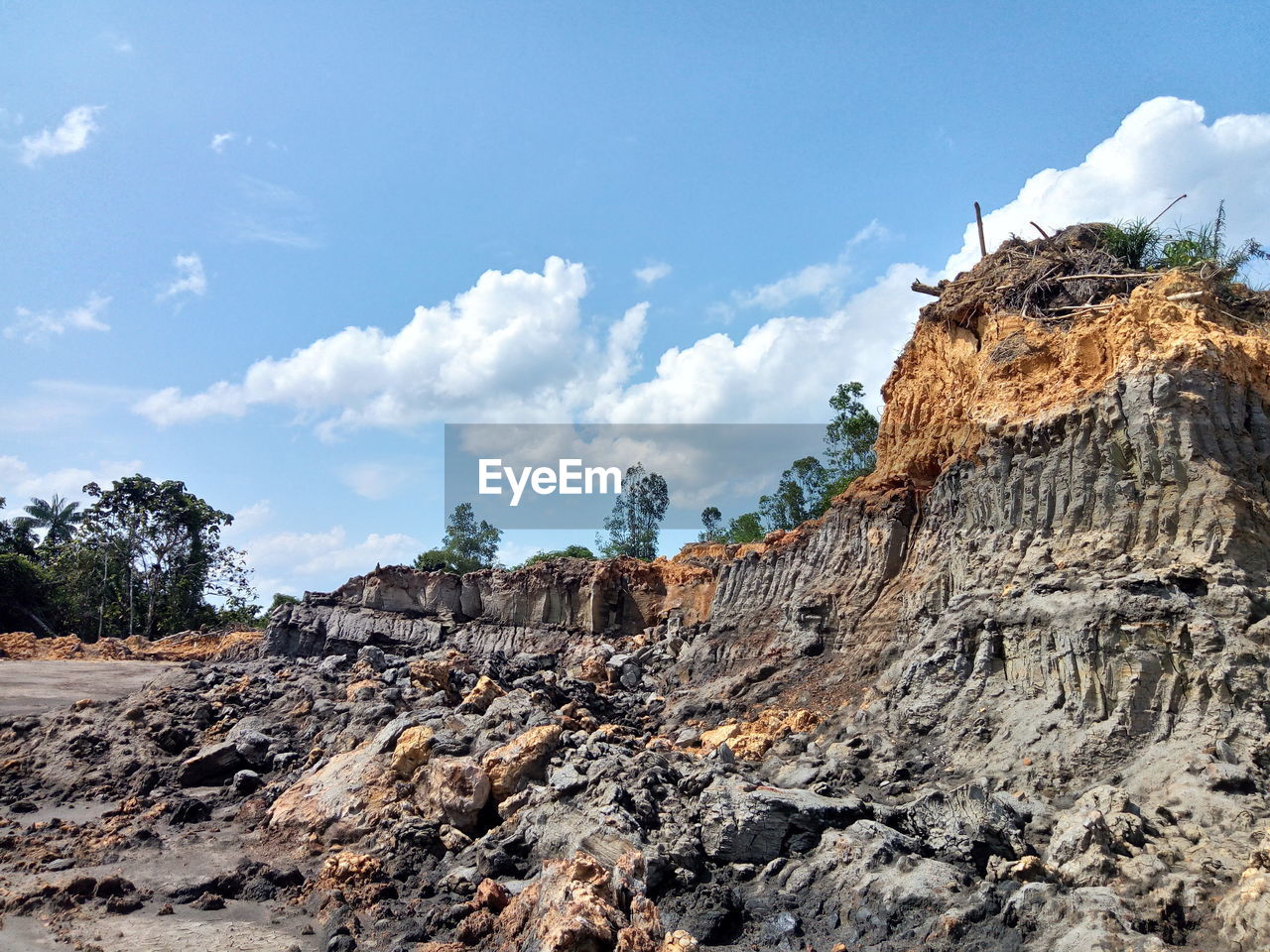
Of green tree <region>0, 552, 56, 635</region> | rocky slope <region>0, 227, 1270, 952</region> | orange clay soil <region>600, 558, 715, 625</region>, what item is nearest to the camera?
rocky slope <region>0, 227, 1270, 952</region>

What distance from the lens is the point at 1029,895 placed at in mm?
7586

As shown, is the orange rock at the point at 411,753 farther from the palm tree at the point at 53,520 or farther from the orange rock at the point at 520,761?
the palm tree at the point at 53,520

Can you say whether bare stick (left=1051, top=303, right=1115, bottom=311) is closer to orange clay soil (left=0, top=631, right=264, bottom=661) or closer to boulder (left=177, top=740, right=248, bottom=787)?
boulder (left=177, top=740, right=248, bottom=787)

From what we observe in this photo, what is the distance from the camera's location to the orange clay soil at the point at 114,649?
2914cm

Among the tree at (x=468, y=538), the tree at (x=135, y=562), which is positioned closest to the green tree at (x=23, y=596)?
the tree at (x=135, y=562)

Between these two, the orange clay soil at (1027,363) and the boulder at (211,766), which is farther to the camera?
the boulder at (211,766)

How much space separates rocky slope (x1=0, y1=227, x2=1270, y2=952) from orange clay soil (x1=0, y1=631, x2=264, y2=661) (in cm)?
1192

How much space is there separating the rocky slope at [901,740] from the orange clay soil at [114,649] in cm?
1192

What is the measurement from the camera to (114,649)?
3012cm

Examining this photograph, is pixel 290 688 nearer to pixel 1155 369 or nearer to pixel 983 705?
pixel 983 705

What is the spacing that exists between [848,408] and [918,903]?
27341 millimetres

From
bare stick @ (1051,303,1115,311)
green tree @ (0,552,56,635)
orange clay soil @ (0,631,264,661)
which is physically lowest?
orange clay soil @ (0,631,264,661)

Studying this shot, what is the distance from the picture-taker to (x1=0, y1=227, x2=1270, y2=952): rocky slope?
8.35 metres

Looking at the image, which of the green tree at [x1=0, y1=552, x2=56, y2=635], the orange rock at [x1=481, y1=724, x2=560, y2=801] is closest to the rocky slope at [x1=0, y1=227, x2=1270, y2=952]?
the orange rock at [x1=481, y1=724, x2=560, y2=801]
